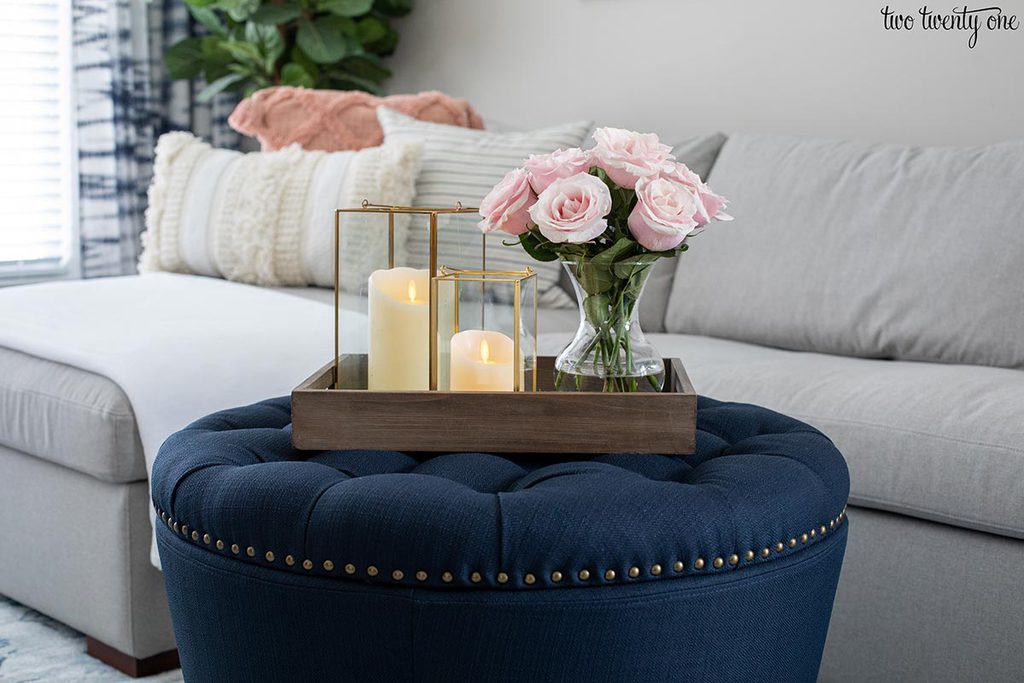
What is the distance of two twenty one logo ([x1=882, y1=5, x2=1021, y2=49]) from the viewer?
2.40 m

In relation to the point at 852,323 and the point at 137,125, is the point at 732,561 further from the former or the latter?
the point at 137,125

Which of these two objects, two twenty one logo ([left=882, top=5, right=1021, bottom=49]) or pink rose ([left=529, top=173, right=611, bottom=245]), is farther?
two twenty one logo ([left=882, top=5, right=1021, bottom=49])

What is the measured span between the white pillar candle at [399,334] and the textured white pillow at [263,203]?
1.33 m

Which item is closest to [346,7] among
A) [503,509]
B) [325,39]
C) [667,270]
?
[325,39]

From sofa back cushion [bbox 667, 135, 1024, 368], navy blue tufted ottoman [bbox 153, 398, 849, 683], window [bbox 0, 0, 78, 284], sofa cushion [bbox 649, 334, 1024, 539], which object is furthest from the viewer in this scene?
window [bbox 0, 0, 78, 284]

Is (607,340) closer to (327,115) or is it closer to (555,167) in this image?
(555,167)

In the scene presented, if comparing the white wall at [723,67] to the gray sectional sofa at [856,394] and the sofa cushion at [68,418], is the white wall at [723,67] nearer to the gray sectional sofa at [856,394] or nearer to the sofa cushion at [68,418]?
the gray sectional sofa at [856,394]

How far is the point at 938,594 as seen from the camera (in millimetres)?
1642

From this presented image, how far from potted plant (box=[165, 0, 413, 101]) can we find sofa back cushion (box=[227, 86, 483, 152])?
15.8 inches

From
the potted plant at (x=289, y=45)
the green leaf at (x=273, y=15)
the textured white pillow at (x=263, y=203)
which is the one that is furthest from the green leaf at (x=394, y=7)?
the textured white pillow at (x=263, y=203)

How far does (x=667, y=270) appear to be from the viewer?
8.35 feet

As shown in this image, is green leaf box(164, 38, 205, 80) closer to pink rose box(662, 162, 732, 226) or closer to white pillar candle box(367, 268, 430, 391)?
white pillar candle box(367, 268, 430, 391)

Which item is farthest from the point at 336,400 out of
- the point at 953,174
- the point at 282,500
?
the point at 953,174

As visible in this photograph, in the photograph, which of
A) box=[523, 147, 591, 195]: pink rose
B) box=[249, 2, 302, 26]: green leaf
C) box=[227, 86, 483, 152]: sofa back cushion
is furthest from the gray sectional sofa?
box=[249, 2, 302, 26]: green leaf
